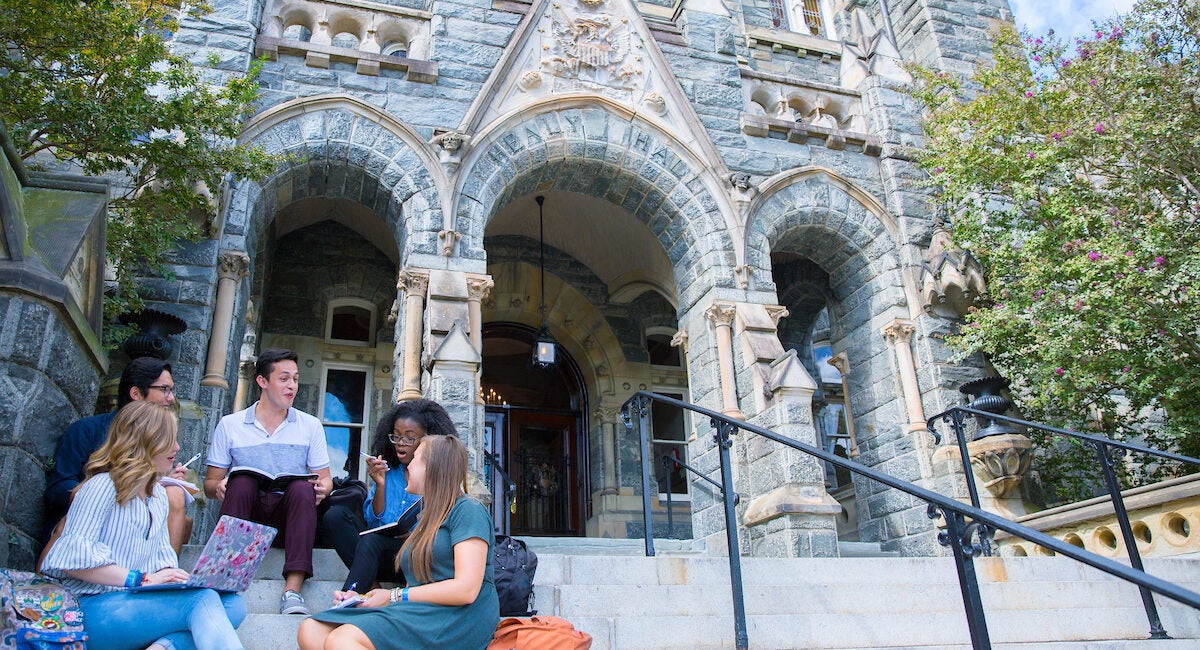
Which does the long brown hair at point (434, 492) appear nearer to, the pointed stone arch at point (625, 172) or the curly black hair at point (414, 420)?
the curly black hair at point (414, 420)

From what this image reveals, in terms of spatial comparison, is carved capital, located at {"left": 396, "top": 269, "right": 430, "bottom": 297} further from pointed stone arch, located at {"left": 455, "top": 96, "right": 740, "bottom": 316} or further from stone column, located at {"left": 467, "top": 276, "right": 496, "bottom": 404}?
pointed stone arch, located at {"left": 455, "top": 96, "right": 740, "bottom": 316}

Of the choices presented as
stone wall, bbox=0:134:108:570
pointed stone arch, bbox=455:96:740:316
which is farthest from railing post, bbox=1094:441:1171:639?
stone wall, bbox=0:134:108:570

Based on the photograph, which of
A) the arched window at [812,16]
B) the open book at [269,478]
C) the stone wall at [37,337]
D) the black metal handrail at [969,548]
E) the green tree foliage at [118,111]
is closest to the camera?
the black metal handrail at [969,548]

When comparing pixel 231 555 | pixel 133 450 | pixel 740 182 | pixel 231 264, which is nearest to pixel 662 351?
pixel 740 182

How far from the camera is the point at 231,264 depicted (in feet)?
23.3

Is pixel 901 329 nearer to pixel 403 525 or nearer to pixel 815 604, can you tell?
pixel 815 604

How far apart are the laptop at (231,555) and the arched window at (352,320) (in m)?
7.25

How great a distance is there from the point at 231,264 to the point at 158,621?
15.9ft

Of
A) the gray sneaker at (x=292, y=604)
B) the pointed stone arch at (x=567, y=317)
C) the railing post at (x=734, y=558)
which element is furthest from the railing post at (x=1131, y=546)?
the pointed stone arch at (x=567, y=317)

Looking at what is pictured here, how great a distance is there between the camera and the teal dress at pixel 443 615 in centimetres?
281

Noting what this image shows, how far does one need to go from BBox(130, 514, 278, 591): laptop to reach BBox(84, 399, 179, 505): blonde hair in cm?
32

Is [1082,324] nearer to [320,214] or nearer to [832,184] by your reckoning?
[832,184]

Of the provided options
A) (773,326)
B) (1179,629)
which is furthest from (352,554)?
(773,326)

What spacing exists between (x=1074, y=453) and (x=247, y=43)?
8.88 m
